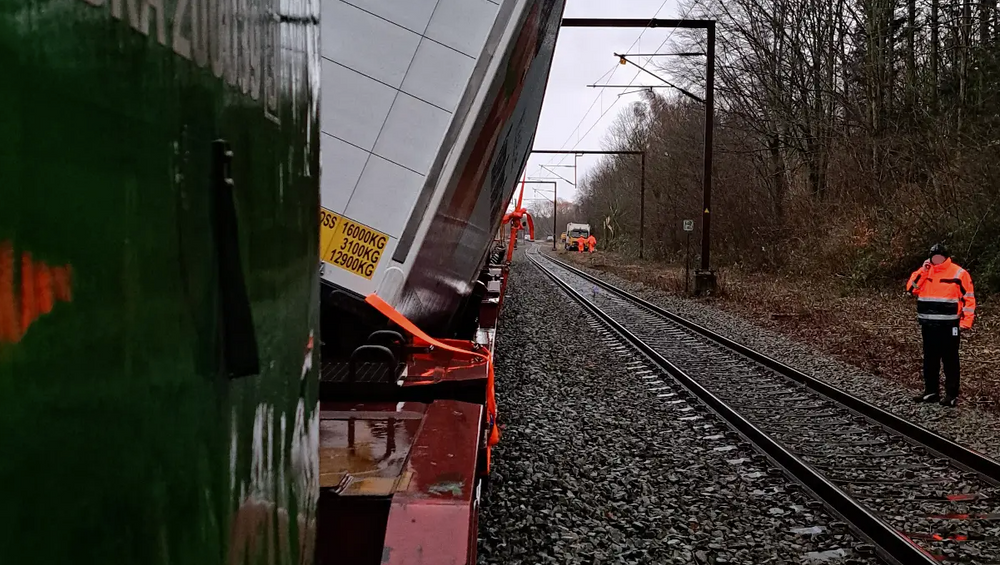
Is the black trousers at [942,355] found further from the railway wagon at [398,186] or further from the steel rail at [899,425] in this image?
the railway wagon at [398,186]

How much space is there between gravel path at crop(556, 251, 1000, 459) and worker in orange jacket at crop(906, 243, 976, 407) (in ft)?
0.90

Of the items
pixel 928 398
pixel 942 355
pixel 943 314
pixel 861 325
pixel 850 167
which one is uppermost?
pixel 850 167

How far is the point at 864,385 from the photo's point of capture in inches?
367

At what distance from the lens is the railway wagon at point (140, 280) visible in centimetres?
64

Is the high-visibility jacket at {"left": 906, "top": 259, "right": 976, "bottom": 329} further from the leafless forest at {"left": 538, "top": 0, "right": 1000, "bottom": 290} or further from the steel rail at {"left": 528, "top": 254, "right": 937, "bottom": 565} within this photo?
the leafless forest at {"left": 538, "top": 0, "right": 1000, "bottom": 290}

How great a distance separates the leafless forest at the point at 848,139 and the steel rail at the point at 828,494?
455 inches

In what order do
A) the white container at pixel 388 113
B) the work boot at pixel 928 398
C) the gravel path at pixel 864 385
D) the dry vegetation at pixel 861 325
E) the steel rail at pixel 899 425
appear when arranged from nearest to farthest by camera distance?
the white container at pixel 388 113 < the steel rail at pixel 899 425 < the gravel path at pixel 864 385 < the work boot at pixel 928 398 < the dry vegetation at pixel 861 325

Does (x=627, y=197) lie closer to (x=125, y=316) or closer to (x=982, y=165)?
(x=982, y=165)

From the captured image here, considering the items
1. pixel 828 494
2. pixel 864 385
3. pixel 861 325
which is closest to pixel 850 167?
pixel 861 325

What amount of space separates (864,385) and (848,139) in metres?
16.4

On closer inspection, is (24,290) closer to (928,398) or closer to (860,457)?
(860,457)

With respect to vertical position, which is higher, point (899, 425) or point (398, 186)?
point (398, 186)

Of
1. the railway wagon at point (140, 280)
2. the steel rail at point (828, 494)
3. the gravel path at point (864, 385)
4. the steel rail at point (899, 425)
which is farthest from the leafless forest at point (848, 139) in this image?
the railway wagon at point (140, 280)

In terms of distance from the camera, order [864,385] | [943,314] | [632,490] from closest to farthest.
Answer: [632,490]
[943,314]
[864,385]
